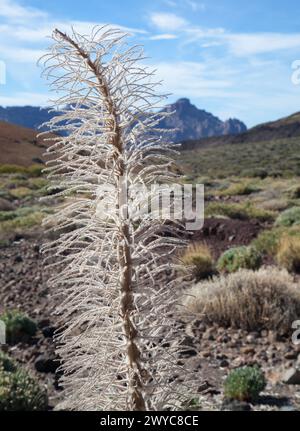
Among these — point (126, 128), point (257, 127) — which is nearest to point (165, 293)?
point (126, 128)

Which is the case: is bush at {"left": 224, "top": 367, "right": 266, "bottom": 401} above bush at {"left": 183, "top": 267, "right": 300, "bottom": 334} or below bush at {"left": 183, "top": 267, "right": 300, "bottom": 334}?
below

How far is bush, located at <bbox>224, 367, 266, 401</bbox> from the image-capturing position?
17.0 feet

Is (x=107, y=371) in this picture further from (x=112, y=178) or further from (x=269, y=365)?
(x=269, y=365)

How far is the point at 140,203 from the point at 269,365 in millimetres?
4480

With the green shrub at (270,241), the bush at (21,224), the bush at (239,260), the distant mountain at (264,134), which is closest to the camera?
the bush at (239,260)

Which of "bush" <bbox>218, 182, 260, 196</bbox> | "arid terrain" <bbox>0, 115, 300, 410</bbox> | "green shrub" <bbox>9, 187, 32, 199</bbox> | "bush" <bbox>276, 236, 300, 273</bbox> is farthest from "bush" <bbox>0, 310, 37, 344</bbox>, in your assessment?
"green shrub" <bbox>9, 187, 32, 199</bbox>

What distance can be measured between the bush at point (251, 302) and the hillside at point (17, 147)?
123 ft

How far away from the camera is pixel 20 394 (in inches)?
196

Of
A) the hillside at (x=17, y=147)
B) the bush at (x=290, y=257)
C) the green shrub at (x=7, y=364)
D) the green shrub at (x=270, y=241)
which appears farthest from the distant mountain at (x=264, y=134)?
the green shrub at (x=7, y=364)

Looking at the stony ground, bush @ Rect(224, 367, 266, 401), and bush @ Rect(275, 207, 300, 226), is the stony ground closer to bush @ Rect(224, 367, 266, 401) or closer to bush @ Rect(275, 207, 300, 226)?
bush @ Rect(224, 367, 266, 401)

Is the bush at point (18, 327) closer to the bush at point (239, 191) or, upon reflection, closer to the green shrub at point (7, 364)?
the green shrub at point (7, 364)

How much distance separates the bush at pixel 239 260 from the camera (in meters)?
9.07

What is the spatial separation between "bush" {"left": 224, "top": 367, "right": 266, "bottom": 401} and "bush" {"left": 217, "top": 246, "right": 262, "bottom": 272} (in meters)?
3.57
